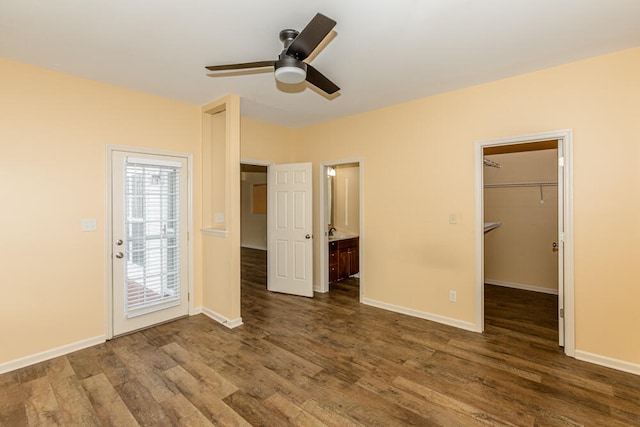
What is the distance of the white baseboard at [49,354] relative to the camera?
2.63m

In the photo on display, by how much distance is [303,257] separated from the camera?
4660 millimetres

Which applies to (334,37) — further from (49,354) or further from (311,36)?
(49,354)

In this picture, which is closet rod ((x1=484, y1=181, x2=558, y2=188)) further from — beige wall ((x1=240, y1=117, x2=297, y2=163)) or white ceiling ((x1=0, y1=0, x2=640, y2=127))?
beige wall ((x1=240, y1=117, x2=297, y2=163))

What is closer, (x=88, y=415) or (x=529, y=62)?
(x=88, y=415)

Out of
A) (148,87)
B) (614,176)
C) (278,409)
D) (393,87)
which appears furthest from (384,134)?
(278,409)

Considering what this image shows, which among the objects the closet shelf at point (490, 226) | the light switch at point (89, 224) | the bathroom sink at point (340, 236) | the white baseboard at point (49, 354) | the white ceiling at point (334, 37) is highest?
the white ceiling at point (334, 37)

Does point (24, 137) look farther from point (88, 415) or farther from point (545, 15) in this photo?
point (545, 15)

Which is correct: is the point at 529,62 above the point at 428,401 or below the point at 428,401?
above

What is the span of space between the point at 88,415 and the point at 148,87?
313 centimetres

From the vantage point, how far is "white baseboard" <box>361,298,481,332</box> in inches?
134

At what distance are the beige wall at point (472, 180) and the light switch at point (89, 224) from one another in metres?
2.95

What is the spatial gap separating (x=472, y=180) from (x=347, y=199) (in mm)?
3076

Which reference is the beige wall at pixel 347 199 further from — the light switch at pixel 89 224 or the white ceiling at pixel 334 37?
the light switch at pixel 89 224

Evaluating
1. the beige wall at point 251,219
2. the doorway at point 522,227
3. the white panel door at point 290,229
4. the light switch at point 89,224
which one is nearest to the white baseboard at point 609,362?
the doorway at point 522,227
